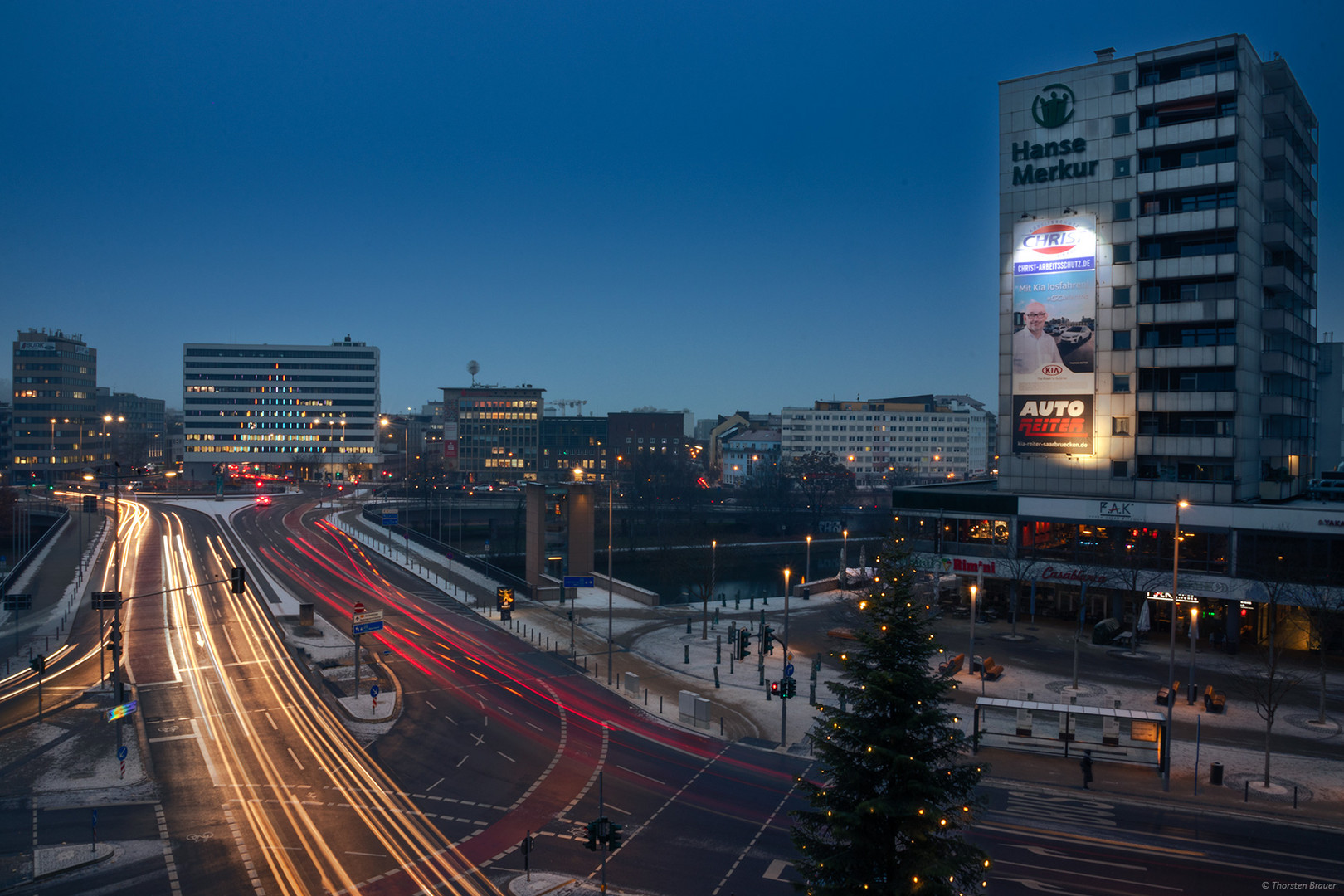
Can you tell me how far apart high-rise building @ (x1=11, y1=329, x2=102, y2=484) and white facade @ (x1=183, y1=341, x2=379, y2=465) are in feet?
60.1

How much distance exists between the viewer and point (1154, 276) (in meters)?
50.2

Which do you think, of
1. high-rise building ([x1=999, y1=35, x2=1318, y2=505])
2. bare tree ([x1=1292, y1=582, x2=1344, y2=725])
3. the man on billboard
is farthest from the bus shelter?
the man on billboard

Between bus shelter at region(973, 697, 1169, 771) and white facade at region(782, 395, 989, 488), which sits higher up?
white facade at region(782, 395, 989, 488)

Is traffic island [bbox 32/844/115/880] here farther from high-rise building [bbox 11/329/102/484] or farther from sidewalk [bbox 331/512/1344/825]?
high-rise building [bbox 11/329/102/484]

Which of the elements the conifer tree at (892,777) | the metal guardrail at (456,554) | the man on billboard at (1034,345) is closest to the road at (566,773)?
the conifer tree at (892,777)

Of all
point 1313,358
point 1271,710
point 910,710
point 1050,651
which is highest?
point 1313,358

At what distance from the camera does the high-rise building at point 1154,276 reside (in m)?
49.2

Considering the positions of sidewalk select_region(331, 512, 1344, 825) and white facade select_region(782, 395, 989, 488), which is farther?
white facade select_region(782, 395, 989, 488)

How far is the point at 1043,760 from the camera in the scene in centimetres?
2794

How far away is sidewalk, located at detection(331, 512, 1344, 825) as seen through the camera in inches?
1023

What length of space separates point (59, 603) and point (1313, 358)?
9221cm

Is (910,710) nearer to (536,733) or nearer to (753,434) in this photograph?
(536,733)

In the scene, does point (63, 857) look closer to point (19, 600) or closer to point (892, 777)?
point (892, 777)

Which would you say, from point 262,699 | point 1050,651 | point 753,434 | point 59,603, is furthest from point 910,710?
point 753,434
